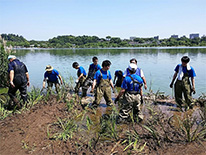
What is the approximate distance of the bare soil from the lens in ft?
10.8

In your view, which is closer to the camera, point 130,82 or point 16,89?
point 130,82

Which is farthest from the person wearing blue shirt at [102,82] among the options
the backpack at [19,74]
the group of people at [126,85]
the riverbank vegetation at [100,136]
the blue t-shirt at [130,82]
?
the backpack at [19,74]

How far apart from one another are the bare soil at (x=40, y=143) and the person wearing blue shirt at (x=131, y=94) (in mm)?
1005

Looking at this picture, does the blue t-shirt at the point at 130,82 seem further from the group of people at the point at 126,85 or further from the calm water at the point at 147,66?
the calm water at the point at 147,66

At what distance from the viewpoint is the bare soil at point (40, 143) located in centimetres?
329

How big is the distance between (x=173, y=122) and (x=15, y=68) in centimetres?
475

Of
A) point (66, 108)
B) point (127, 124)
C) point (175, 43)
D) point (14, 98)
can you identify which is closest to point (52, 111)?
point (66, 108)

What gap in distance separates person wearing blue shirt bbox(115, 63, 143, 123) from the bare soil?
3.30ft

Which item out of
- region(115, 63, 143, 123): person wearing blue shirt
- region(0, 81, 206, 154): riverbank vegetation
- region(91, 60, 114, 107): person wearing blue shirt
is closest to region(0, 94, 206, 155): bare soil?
region(0, 81, 206, 154): riverbank vegetation

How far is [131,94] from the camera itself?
420 centimetres

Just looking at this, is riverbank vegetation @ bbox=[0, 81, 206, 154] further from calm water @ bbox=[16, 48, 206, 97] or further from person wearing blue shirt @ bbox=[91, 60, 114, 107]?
calm water @ bbox=[16, 48, 206, 97]

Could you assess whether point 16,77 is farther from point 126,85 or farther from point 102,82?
point 126,85

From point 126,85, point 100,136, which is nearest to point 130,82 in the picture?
point 126,85

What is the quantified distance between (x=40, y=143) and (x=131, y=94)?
2.31 m
